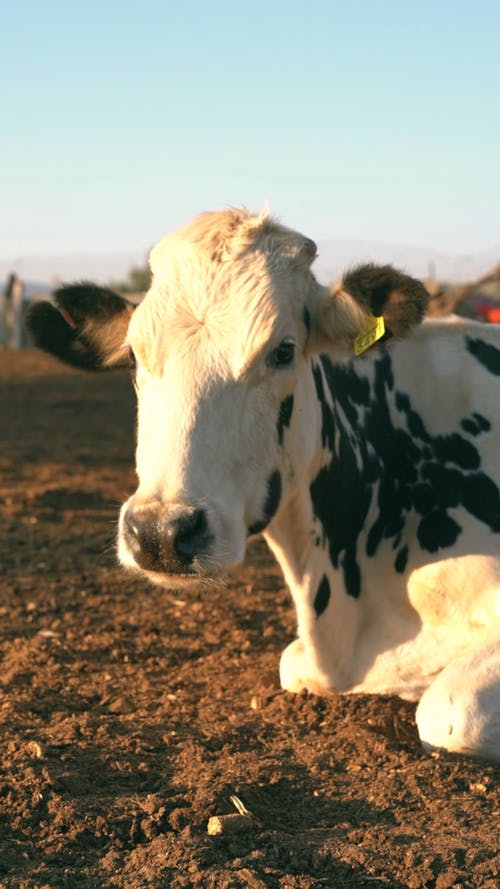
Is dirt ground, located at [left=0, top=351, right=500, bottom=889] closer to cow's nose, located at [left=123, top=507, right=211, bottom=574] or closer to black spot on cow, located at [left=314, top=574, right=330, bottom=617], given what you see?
black spot on cow, located at [left=314, top=574, right=330, bottom=617]

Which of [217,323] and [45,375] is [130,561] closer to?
[217,323]

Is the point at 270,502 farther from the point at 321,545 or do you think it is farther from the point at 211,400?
the point at 321,545

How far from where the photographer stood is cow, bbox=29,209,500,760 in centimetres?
429

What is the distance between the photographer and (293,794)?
412 cm

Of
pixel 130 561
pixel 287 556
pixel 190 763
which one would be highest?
pixel 130 561

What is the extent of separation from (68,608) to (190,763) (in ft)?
8.75

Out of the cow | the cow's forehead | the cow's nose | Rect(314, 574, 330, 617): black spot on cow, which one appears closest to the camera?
the cow's nose

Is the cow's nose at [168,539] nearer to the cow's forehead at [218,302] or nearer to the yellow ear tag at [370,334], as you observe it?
the cow's forehead at [218,302]

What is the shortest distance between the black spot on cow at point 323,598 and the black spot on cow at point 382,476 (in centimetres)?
10

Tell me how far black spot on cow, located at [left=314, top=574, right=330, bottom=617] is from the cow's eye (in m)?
1.13

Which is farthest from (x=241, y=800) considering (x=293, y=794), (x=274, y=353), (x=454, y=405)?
(x=454, y=405)

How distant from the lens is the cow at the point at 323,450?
14.1 ft

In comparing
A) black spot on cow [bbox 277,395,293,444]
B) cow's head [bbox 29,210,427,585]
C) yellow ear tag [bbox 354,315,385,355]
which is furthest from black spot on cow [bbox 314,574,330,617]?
yellow ear tag [bbox 354,315,385,355]

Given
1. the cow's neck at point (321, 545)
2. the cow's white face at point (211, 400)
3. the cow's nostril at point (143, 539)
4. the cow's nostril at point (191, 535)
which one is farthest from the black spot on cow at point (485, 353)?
the cow's nostril at point (143, 539)
